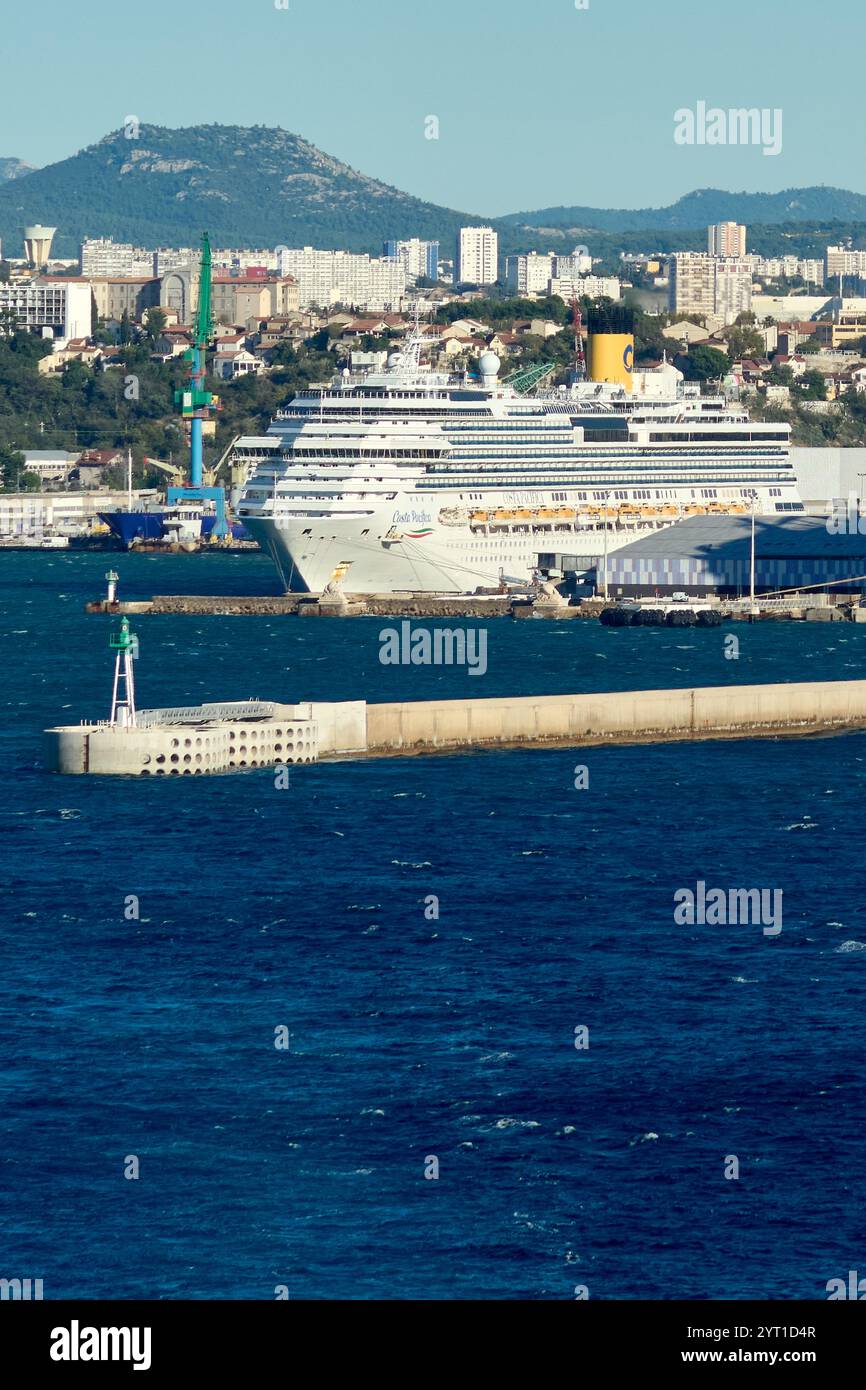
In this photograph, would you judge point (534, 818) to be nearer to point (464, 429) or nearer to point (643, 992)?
point (643, 992)

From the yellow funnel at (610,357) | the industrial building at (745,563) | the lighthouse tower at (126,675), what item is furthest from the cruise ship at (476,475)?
the lighthouse tower at (126,675)

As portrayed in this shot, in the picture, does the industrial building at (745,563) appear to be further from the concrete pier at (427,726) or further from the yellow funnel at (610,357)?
the concrete pier at (427,726)

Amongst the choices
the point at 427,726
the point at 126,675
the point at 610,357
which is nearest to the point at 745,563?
the point at 610,357

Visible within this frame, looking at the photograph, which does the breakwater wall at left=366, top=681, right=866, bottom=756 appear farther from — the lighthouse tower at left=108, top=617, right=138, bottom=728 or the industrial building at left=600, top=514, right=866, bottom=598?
the industrial building at left=600, top=514, right=866, bottom=598

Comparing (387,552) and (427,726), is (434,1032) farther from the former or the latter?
(387,552)

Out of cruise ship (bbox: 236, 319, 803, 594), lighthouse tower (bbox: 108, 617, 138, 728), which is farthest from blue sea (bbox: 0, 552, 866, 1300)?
cruise ship (bbox: 236, 319, 803, 594)
